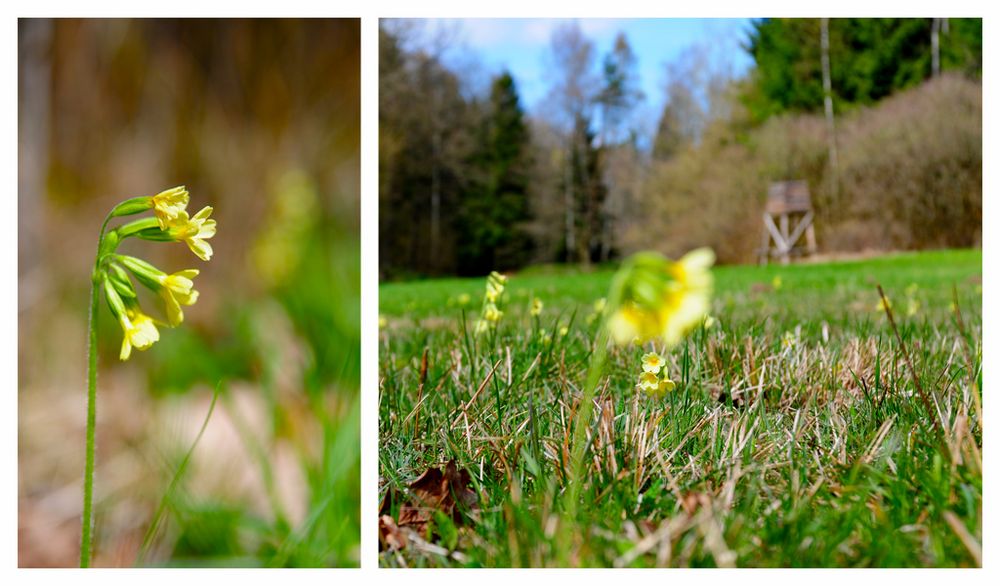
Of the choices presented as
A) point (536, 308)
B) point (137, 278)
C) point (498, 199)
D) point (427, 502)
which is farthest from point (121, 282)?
point (498, 199)

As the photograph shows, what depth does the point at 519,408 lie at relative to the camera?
3.22ft

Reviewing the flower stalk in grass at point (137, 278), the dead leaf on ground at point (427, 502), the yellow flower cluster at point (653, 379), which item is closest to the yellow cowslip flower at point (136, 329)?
the flower stalk in grass at point (137, 278)

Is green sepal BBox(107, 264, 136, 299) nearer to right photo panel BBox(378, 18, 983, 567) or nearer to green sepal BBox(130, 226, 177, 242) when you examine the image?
green sepal BBox(130, 226, 177, 242)

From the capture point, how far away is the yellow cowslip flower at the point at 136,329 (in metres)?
0.66

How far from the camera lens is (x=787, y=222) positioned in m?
2.95

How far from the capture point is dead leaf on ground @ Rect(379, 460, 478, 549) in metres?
0.82

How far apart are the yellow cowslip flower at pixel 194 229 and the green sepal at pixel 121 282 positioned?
0.06 m

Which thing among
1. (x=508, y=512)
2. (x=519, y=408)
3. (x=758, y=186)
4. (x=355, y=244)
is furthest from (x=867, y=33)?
(x=508, y=512)

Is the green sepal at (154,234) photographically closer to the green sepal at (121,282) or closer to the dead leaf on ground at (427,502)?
the green sepal at (121,282)

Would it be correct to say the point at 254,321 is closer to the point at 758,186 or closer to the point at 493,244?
the point at 493,244

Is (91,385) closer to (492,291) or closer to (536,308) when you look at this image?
(492,291)

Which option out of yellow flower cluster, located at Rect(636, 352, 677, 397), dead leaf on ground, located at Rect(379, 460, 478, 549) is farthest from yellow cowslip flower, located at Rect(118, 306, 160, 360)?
yellow flower cluster, located at Rect(636, 352, 677, 397)

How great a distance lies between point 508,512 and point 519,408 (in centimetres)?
24

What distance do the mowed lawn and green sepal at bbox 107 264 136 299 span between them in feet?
1.25
